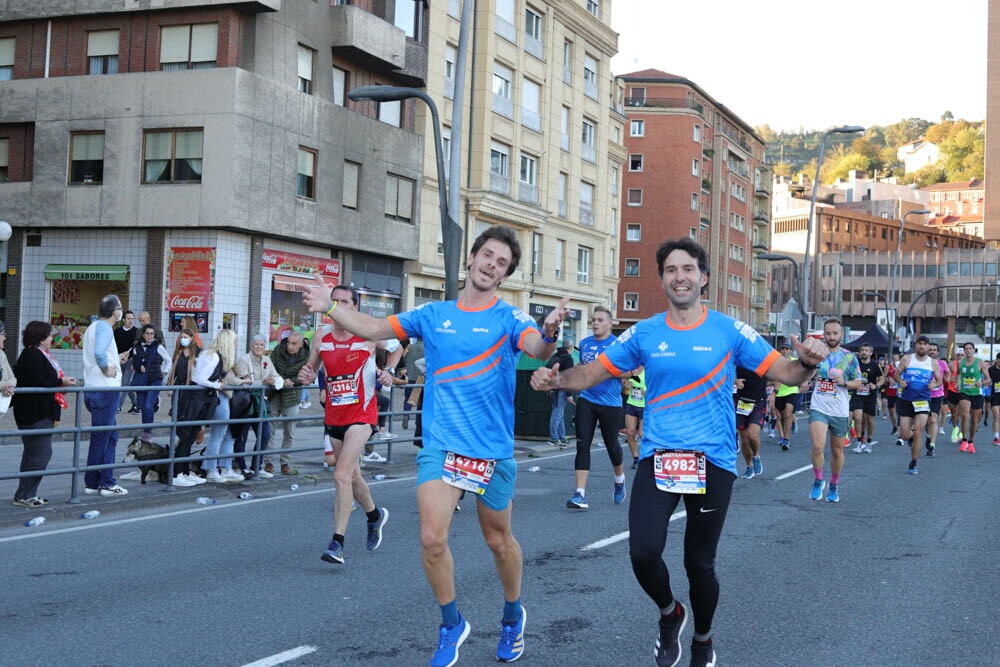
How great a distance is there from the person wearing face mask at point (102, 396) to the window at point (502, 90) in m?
29.7

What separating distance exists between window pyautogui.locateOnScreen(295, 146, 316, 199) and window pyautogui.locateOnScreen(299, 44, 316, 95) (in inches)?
64.5

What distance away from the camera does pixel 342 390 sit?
8367 millimetres

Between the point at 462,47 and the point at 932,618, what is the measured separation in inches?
534

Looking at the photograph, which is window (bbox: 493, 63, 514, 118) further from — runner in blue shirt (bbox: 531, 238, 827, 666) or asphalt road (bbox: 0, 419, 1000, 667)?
runner in blue shirt (bbox: 531, 238, 827, 666)

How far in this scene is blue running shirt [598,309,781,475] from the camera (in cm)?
515

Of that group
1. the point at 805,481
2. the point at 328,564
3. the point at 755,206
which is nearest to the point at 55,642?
the point at 328,564

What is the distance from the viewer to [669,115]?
7125 centimetres

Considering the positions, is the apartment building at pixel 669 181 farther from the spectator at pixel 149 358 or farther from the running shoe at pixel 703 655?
the running shoe at pixel 703 655

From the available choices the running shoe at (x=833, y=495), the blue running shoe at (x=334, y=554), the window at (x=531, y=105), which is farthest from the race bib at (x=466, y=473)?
the window at (x=531, y=105)

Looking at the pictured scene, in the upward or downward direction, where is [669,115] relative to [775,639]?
upward

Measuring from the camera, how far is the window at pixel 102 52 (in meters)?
29.0

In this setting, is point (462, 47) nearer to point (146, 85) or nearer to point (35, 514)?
point (35, 514)

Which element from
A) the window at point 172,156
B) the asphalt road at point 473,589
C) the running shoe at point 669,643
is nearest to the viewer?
the running shoe at point 669,643

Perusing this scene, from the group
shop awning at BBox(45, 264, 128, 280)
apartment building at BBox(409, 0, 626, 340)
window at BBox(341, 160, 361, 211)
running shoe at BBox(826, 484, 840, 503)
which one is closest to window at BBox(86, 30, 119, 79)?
shop awning at BBox(45, 264, 128, 280)
